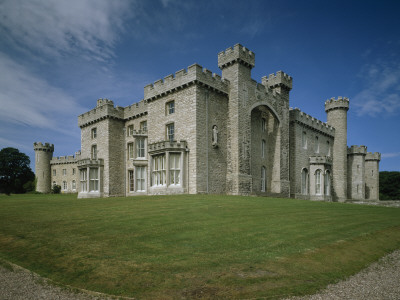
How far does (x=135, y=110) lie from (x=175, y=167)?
415 inches

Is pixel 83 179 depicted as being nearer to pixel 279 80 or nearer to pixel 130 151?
pixel 130 151

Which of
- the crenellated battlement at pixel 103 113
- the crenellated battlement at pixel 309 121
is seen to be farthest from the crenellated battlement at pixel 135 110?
the crenellated battlement at pixel 309 121

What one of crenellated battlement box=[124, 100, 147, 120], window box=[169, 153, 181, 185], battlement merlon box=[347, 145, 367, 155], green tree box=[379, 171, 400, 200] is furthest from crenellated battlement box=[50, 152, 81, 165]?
green tree box=[379, 171, 400, 200]

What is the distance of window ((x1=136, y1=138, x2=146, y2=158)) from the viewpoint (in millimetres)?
28922

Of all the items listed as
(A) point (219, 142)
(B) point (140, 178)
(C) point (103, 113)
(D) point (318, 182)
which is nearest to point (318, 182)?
(D) point (318, 182)

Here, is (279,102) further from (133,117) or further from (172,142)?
(133,117)

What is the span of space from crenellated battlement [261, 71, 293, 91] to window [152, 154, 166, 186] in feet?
48.1

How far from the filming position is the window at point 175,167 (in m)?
23.4

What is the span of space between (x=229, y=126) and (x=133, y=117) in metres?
11.5

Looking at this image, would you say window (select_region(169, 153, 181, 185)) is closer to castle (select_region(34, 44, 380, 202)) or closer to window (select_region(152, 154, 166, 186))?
castle (select_region(34, 44, 380, 202))

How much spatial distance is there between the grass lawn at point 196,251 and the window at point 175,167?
11.3 m

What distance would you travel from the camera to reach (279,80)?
1196 inches

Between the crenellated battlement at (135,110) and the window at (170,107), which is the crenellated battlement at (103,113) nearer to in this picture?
the crenellated battlement at (135,110)

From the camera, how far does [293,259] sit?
692cm
